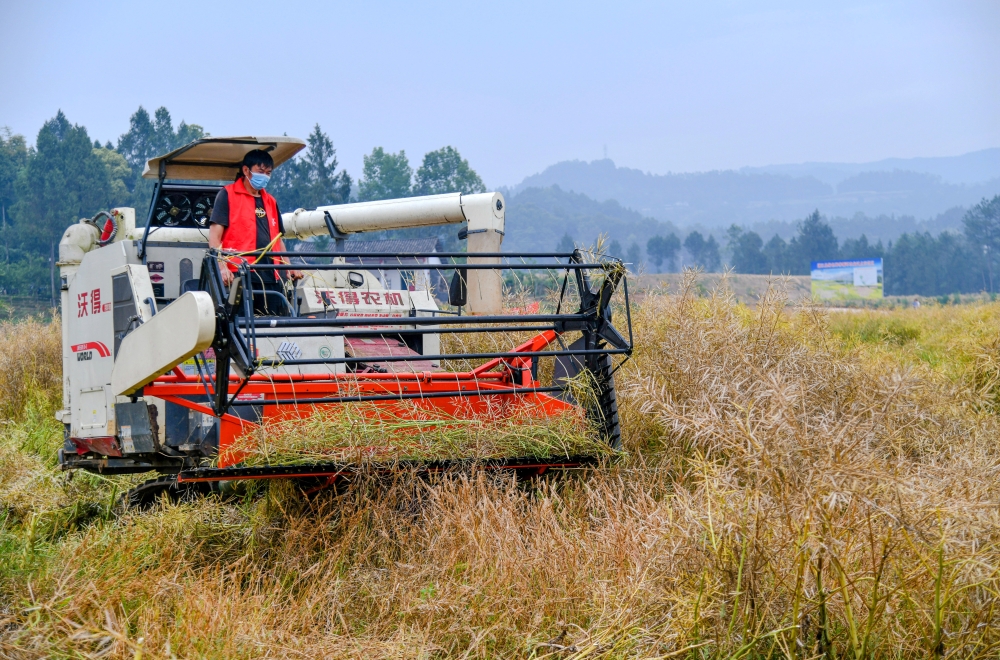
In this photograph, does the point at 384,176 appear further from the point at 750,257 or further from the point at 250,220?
the point at 250,220

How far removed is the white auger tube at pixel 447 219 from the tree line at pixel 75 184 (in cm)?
4235

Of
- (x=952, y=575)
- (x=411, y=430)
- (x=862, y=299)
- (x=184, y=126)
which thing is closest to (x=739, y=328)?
(x=411, y=430)

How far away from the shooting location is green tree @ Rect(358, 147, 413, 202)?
8981 centimetres

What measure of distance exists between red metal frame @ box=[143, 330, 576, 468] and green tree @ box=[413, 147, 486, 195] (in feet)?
257

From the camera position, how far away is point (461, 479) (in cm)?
534

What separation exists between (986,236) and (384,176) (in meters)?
61.8

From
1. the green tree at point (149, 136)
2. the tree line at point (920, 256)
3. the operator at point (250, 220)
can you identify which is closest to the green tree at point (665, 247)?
the tree line at point (920, 256)

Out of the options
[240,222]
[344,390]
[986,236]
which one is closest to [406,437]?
[344,390]

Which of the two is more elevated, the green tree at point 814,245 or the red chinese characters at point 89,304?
the green tree at point 814,245

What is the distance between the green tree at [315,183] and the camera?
212ft

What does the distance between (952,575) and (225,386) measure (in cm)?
346

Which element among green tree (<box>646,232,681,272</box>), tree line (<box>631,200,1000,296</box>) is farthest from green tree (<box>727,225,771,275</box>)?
green tree (<box>646,232,681,272</box>)

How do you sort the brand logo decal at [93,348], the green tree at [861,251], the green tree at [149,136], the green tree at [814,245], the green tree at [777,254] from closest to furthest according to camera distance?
the brand logo decal at [93,348]
the green tree at [149,136]
the green tree at [861,251]
the green tree at [814,245]
the green tree at [777,254]

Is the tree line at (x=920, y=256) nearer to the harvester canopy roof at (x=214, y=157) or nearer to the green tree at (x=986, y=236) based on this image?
the green tree at (x=986, y=236)
